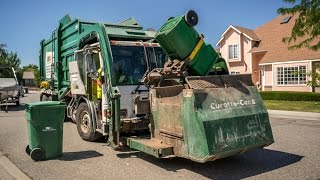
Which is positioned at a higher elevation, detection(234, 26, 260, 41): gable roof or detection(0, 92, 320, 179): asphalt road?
detection(234, 26, 260, 41): gable roof

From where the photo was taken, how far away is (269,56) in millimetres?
29156

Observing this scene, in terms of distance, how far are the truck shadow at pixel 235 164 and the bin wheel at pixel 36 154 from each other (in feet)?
4.95

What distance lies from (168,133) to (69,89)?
518 cm

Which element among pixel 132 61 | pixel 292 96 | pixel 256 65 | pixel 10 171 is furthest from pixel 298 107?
pixel 10 171

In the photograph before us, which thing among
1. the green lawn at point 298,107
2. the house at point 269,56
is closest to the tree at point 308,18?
the green lawn at point 298,107

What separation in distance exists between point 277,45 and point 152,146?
26273mm

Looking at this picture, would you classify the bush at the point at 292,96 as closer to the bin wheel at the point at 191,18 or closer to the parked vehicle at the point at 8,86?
the parked vehicle at the point at 8,86

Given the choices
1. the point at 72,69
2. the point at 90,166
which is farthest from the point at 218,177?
the point at 72,69

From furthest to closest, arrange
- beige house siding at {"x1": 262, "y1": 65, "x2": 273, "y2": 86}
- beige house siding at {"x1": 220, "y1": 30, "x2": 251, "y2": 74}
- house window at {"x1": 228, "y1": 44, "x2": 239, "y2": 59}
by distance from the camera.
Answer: house window at {"x1": 228, "y1": 44, "x2": 239, "y2": 59} → beige house siding at {"x1": 220, "y1": 30, "x2": 251, "y2": 74} → beige house siding at {"x1": 262, "y1": 65, "x2": 273, "y2": 86}

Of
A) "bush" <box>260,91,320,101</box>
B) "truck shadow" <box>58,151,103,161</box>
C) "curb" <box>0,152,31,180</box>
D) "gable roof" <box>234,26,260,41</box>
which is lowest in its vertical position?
"curb" <box>0,152,31,180</box>

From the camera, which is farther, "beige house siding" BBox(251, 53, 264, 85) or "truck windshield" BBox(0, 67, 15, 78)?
"beige house siding" BBox(251, 53, 264, 85)

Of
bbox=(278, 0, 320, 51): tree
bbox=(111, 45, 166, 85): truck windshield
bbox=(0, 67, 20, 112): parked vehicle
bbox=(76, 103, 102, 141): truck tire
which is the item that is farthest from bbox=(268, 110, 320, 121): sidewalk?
bbox=(0, 67, 20, 112): parked vehicle

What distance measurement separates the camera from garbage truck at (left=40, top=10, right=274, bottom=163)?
5357 millimetres

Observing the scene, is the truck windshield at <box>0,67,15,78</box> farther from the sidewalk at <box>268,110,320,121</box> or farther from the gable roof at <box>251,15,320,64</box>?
the gable roof at <box>251,15,320,64</box>
